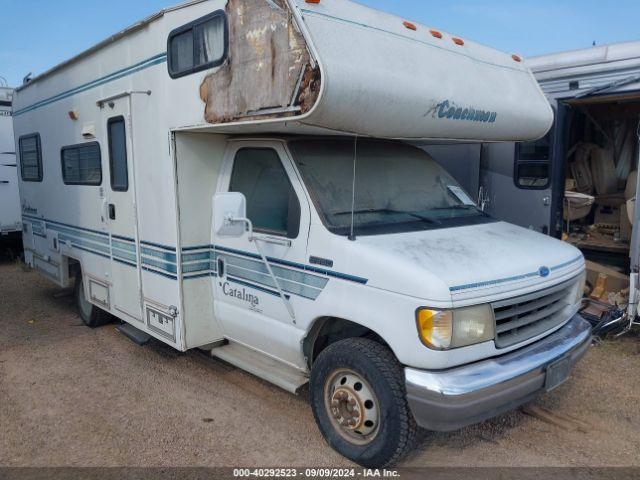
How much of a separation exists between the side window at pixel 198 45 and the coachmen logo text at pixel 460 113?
1.48 meters

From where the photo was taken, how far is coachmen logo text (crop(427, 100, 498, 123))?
3.74 meters

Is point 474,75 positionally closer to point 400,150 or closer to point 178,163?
point 400,150

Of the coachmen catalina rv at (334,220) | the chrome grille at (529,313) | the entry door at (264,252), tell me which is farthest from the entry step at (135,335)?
the chrome grille at (529,313)

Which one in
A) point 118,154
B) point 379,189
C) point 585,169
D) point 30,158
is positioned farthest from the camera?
point 585,169

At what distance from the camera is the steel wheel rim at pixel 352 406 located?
3.39 m

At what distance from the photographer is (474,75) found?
13.5ft

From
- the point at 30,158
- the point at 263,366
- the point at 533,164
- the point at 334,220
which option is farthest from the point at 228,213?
the point at 30,158

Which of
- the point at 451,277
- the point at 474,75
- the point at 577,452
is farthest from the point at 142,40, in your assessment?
→ the point at 577,452

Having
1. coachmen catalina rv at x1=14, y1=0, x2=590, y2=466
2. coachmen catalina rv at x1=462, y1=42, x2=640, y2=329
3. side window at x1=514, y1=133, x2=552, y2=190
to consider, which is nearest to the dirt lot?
coachmen catalina rv at x1=14, y1=0, x2=590, y2=466

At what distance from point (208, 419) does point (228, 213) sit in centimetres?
162

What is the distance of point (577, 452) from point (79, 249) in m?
5.18

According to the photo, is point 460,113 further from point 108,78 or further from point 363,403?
point 108,78

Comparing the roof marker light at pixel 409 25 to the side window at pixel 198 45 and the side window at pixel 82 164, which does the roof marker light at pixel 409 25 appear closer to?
the side window at pixel 198 45

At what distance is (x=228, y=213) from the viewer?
3607 mm
